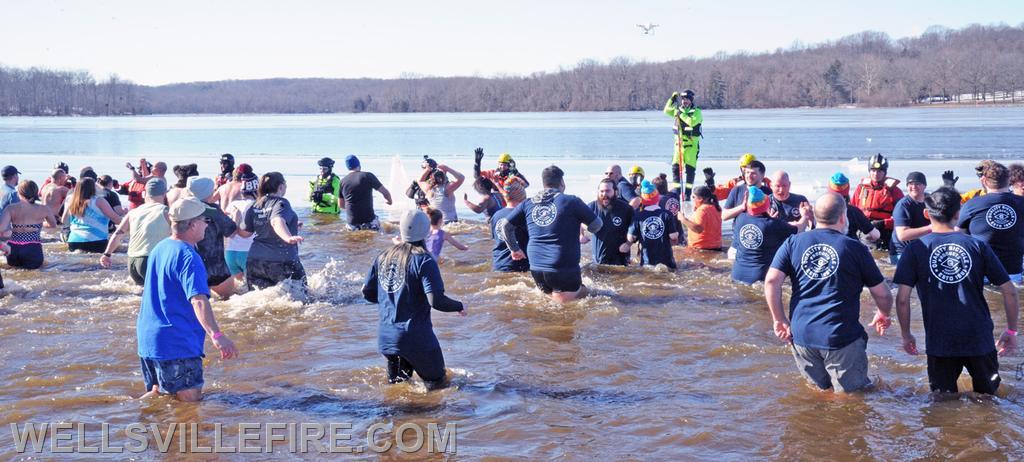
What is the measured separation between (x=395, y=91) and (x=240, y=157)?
10930 centimetres

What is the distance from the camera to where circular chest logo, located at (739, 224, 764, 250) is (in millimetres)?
8555

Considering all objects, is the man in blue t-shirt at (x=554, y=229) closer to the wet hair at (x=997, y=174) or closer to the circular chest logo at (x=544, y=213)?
the circular chest logo at (x=544, y=213)

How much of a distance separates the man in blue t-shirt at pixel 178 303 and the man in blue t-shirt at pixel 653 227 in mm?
5514

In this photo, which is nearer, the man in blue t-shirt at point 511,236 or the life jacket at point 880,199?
the man in blue t-shirt at point 511,236

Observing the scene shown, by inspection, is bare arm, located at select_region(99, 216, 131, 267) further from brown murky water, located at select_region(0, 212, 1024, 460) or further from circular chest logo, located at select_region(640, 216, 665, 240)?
circular chest logo, located at select_region(640, 216, 665, 240)

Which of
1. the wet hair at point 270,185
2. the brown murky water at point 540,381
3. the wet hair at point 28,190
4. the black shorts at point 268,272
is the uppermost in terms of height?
the wet hair at point 270,185

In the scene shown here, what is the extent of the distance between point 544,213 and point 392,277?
2899mm

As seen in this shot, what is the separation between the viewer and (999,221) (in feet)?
26.3

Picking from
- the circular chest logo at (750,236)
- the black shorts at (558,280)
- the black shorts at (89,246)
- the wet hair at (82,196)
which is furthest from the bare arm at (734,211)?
the black shorts at (89,246)

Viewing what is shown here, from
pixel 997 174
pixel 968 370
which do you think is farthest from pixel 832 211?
pixel 997 174

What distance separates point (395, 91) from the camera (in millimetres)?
140375

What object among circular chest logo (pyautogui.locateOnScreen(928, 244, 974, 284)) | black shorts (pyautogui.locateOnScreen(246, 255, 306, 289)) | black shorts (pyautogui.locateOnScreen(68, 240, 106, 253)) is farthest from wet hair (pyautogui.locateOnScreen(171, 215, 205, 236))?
black shorts (pyautogui.locateOnScreen(68, 240, 106, 253))

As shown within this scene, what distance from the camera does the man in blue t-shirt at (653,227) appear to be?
1016cm

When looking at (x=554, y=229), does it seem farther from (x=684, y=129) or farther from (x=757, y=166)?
(x=684, y=129)
